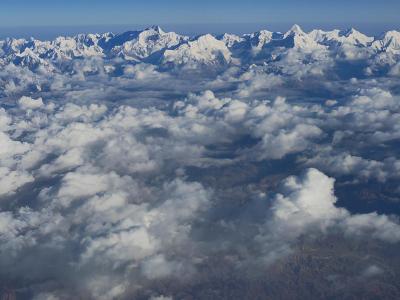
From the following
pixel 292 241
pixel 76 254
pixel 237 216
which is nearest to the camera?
pixel 76 254

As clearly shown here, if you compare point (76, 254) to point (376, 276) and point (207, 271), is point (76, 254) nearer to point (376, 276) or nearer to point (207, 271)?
point (207, 271)

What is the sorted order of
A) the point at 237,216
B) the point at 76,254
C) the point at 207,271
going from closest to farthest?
the point at 76,254 < the point at 207,271 < the point at 237,216

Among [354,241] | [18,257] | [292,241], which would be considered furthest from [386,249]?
[18,257]

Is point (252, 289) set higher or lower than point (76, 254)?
lower

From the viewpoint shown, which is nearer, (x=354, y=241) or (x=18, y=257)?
(x=18, y=257)

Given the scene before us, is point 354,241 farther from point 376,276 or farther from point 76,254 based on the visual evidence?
point 76,254

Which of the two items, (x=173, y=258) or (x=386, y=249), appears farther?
(x=386, y=249)

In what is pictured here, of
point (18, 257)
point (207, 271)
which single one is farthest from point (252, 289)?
point (18, 257)

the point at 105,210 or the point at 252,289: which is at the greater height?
the point at 105,210

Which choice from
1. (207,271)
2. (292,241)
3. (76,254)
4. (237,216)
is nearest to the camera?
(76,254)
